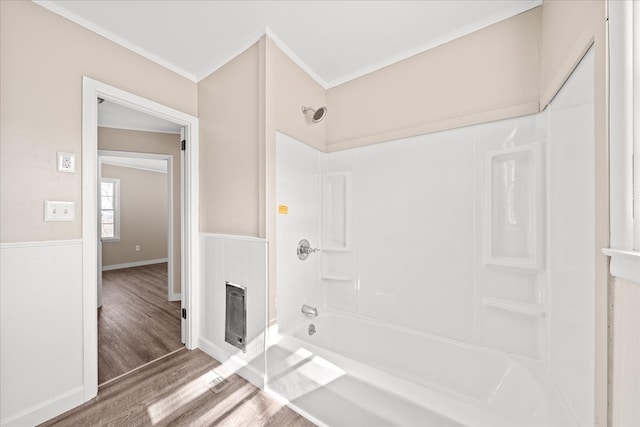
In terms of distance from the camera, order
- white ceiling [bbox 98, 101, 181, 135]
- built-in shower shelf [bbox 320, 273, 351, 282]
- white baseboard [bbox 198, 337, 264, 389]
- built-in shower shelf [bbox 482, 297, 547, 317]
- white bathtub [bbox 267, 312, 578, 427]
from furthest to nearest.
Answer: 1. white ceiling [bbox 98, 101, 181, 135]
2. built-in shower shelf [bbox 320, 273, 351, 282]
3. white baseboard [bbox 198, 337, 264, 389]
4. built-in shower shelf [bbox 482, 297, 547, 317]
5. white bathtub [bbox 267, 312, 578, 427]

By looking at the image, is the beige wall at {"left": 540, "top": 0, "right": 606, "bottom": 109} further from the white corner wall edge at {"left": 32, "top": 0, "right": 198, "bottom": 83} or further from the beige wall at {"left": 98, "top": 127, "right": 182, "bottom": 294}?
the beige wall at {"left": 98, "top": 127, "right": 182, "bottom": 294}

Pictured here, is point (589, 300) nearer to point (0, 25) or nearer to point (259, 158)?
point (259, 158)

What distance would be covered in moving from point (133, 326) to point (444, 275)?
10.1 ft

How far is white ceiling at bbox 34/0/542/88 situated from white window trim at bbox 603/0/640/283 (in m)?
1.06

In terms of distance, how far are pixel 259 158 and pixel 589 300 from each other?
1.83 metres

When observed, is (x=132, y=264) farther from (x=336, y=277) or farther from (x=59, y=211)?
(x=336, y=277)

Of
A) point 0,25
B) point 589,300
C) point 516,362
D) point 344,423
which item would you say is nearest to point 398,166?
point 589,300

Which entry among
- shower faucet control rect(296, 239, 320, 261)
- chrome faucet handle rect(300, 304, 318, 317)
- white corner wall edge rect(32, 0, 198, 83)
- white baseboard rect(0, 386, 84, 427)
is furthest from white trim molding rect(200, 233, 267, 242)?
white corner wall edge rect(32, 0, 198, 83)

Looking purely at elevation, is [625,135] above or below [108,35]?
below

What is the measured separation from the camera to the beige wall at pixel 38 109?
50.2 inches

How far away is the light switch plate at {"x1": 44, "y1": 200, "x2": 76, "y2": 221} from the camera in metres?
1.39

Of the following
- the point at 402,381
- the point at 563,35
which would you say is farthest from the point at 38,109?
the point at 563,35

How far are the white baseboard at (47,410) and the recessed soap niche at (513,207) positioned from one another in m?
2.68

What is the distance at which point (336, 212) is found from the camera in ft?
7.23
